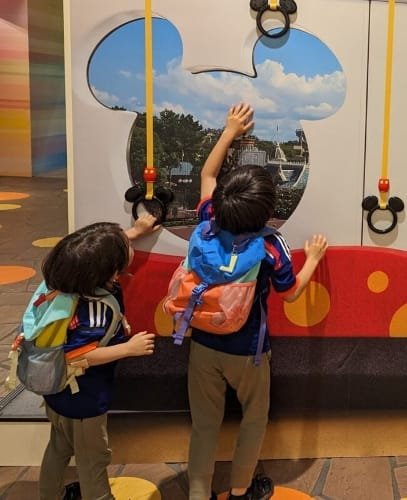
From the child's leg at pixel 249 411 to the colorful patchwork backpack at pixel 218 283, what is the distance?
0.56 feet

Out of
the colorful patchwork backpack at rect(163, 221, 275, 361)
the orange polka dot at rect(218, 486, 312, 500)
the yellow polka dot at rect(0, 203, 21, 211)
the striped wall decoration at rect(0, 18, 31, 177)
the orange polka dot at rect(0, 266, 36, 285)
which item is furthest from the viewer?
the striped wall decoration at rect(0, 18, 31, 177)

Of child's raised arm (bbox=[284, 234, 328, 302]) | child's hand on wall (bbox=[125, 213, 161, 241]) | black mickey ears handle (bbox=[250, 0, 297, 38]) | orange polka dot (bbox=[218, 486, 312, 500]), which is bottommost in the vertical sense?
orange polka dot (bbox=[218, 486, 312, 500])

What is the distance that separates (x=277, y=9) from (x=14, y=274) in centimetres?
331

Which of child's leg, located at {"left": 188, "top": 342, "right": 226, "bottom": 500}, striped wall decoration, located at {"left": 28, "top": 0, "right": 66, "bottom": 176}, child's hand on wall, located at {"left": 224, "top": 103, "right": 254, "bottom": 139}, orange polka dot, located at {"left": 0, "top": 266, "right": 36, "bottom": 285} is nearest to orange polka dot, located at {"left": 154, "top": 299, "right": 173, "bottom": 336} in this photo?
child's leg, located at {"left": 188, "top": 342, "right": 226, "bottom": 500}

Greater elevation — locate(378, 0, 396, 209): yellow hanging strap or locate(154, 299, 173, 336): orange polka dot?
locate(378, 0, 396, 209): yellow hanging strap

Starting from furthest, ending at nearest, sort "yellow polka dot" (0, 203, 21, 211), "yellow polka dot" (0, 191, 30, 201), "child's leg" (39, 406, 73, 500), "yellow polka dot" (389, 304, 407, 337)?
"yellow polka dot" (0, 191, 30, 201) < "yellow polka dot" (0, 203, 21, 211) < "yellow polka dot" (389, 304, 407, 337) < "child's leg" (39, 406, 73, 500)

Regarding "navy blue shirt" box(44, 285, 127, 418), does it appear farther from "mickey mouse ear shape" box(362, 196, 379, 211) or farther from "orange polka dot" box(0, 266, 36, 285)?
"orange polka dot" box(0, 266, 36, 285)

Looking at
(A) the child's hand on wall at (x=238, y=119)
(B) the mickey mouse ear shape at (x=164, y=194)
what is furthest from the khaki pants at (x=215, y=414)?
(A) the child's hand on wall at (x=238, y=119)

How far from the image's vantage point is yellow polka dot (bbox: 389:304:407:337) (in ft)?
7.72

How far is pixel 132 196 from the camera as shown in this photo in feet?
7.15

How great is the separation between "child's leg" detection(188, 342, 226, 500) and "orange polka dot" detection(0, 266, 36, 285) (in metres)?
2.86

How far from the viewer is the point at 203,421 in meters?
2.10

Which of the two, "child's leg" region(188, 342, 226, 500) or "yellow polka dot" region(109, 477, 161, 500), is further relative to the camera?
"yellow polka dot" region(109, 477, 161, 500)

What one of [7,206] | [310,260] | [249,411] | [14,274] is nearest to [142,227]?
[310,260]
